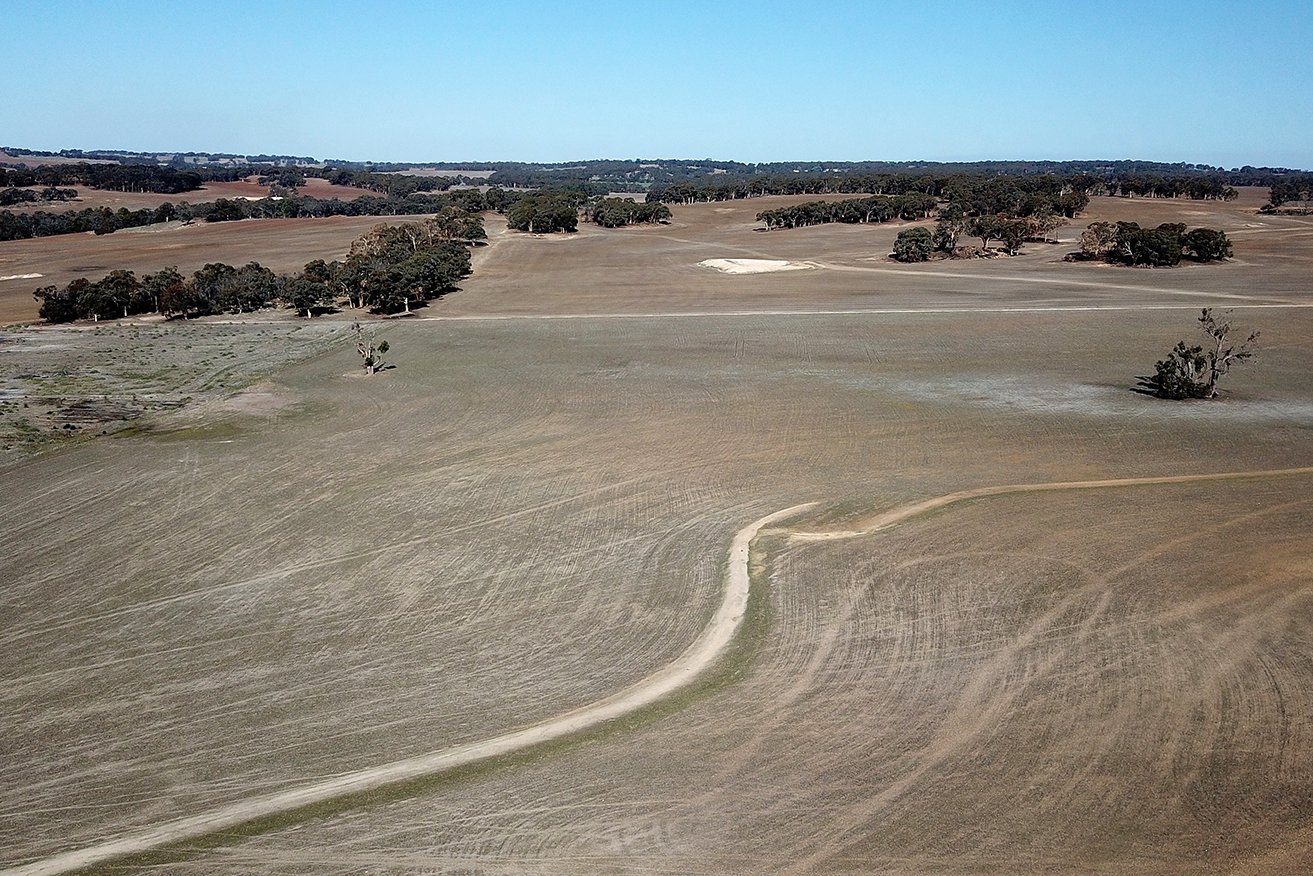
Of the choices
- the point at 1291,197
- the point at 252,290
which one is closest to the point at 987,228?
the point at 252,290

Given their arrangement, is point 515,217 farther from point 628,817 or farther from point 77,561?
point 628,817

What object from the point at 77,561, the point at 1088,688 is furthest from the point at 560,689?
the point at 77,561

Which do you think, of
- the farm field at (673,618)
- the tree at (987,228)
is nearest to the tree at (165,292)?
the farm field at (673,618)

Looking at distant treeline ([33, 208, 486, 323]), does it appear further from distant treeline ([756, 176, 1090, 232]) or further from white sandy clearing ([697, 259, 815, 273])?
distant treeline ([756, 176, 1090, 232])

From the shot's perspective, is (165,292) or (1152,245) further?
(1152,245)

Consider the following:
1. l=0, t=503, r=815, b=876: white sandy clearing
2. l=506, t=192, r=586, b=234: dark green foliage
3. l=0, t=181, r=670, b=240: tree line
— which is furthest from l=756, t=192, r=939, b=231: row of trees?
l=0, t=503, r=815, b=876: white sandy clearing

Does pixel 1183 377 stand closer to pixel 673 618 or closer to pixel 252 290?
pixel 673 618
